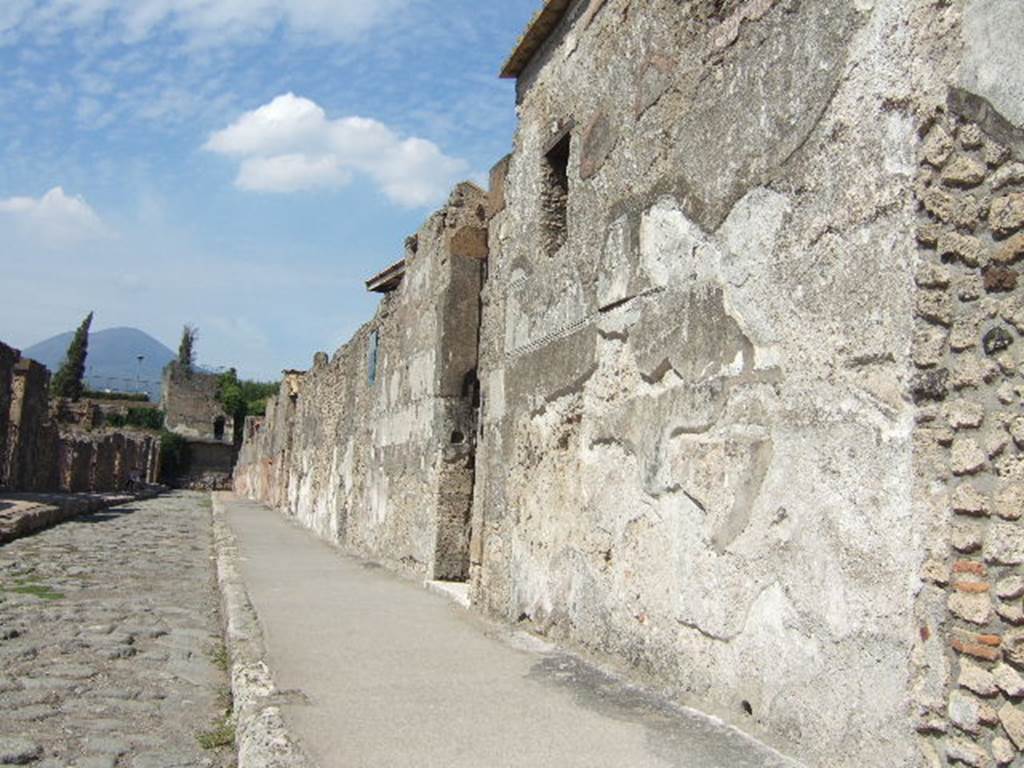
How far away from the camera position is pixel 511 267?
6156mm

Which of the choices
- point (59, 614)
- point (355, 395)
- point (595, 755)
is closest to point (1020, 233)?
point (595, 755)

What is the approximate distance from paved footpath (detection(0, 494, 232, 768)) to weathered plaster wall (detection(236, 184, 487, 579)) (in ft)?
5.35

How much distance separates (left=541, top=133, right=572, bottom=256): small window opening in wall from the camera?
5.67 meters

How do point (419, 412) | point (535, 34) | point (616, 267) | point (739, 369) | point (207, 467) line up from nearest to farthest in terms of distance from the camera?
point (739, 369) < point (616, 267) < point (535, 34) < point (419, 412) < point (207, 467)

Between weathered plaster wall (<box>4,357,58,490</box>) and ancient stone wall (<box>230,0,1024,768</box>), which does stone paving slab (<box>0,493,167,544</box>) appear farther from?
ancient stone wall (<box>230,0,1024,768</box>)

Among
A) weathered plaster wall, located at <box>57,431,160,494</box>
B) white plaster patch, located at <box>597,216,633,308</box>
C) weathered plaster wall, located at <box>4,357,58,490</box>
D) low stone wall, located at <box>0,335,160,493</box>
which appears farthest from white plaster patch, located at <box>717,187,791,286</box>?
weathered plaster wall, located at <box>57,431,160,494</box>

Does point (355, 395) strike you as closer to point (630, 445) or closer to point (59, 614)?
point (59, 614)

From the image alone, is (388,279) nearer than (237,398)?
Yes

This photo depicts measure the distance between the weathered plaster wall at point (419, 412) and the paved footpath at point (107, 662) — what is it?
1.63 m

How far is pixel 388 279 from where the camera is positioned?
10477 millimetres

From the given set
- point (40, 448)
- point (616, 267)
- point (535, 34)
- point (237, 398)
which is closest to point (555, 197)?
point (535, 34)

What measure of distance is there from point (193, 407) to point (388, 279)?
46124 mm

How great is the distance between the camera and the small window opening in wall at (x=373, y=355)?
10.5 meters

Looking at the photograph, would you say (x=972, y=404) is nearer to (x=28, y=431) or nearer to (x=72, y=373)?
(x=28, y=431)
